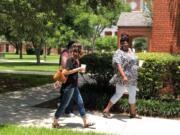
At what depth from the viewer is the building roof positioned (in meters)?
51.8

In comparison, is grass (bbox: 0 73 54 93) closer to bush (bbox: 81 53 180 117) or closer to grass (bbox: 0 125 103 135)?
bush (bbox: 81 53 180 117)

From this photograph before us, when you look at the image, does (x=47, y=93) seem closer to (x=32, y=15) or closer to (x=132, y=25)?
(x=32, y=15)

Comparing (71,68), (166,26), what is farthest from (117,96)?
(166,26)

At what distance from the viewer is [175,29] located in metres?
14.5

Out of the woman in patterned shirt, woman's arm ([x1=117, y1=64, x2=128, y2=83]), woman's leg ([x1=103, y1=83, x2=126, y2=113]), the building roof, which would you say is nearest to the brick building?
the woman in patterned shirt

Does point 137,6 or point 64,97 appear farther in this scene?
point 137,6

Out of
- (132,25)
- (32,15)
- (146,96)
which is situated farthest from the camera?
(132,25)

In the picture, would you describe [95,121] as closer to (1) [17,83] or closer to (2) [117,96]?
(2) [117,96]

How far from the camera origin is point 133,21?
175ft

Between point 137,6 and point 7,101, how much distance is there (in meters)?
110

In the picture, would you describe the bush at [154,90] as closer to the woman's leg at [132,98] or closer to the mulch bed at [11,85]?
the woman's leg at [132,98]

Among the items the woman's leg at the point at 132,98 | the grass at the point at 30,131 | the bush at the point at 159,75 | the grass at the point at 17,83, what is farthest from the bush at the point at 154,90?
the grass at the point at 17,83

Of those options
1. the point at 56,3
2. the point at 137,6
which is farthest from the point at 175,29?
the point at 137,6

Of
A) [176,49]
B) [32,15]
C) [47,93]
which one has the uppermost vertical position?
[32,15]
